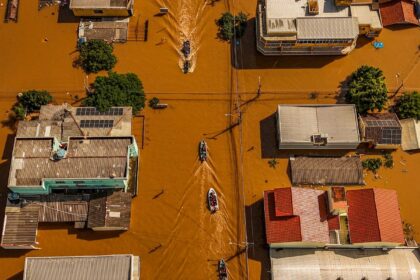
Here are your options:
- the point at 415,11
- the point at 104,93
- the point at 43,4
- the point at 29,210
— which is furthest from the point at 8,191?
the point at 415,11

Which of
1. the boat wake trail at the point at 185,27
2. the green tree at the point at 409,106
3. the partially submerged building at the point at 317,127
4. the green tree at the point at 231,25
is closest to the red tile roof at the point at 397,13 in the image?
the green tree at the point at 409,106

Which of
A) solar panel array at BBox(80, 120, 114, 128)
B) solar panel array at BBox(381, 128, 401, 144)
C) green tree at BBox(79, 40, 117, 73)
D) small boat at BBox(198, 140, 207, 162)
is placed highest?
green tree at BBox(79, 40, 117, 73)

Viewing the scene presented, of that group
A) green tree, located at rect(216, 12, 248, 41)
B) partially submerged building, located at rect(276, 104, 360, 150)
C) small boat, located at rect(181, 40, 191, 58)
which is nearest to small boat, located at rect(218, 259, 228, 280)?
partially submerged building, located at rect(276, 104, 360, 150)

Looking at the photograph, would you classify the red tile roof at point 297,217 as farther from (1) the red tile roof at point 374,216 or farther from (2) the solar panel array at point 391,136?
(2) the solar panel array at point 391,136

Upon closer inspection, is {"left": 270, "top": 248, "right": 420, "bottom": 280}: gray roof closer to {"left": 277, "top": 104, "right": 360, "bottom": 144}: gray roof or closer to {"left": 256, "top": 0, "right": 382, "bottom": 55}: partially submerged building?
{"left": 277, "top": 104, "right": 360, "bottom": 144}: gray roof

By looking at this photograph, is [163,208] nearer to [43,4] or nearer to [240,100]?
[240,100]
